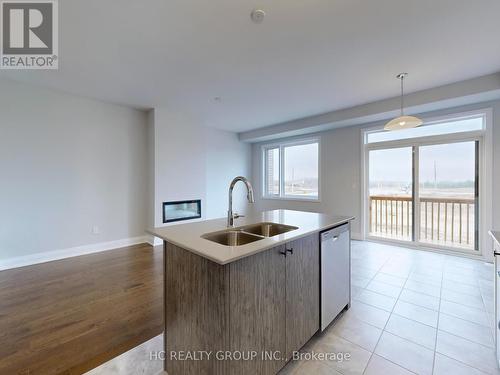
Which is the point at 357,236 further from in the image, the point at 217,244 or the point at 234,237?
the point at 217,244

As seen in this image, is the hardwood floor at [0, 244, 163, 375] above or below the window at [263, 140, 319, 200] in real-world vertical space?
below

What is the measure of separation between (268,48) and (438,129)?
3467mm

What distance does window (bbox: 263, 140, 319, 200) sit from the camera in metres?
5.49

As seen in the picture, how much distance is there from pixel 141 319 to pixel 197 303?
121cm

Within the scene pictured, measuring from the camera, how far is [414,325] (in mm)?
1900

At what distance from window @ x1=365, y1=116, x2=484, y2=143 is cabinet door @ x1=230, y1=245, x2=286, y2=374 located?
4137mm

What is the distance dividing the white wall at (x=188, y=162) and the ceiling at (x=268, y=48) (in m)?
0.78

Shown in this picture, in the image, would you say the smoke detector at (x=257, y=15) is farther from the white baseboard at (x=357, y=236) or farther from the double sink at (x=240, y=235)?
the white baseboard at (x=357, y=236)

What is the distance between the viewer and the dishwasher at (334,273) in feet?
5.69

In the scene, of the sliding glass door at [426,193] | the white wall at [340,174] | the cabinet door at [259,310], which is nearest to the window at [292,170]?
the white wall at [340,174]

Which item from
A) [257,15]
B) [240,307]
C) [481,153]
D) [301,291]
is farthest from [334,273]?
[481,153]

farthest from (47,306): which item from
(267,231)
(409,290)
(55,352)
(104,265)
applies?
(409,290)

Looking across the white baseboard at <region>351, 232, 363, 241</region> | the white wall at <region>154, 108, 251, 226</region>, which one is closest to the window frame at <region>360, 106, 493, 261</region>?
the white baseboard at <region>351, 232, 363, 241</region>

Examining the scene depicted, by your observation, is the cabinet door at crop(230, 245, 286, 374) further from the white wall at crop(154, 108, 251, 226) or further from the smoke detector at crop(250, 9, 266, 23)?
the white wall at crop(154, 108, 251, 226)
